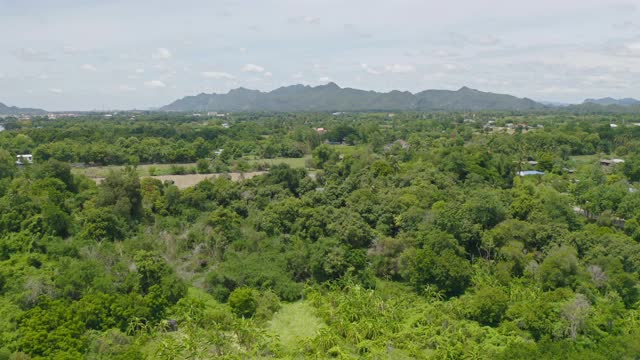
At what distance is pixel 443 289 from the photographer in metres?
21.2

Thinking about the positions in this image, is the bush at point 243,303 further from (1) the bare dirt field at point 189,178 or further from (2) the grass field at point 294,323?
(1) the bare dirt field at point 189,178

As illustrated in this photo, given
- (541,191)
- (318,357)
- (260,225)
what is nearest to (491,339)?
(318,357)

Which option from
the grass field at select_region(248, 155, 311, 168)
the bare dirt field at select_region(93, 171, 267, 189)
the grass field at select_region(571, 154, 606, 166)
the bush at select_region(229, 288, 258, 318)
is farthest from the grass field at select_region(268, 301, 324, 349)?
the grass field at select_region(571, 154, 606, 166)

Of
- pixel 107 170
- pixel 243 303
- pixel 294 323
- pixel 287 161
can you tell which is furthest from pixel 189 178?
pixel 294 323

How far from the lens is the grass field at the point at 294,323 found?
1802 centimetres

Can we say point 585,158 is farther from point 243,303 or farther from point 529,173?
point 243,303

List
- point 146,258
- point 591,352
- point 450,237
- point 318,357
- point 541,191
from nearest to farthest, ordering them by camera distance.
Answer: point 591,352 → point 318,357 → point 146,258 → point 450,237 → point 541,191

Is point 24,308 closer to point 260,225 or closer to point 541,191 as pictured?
point 260,225

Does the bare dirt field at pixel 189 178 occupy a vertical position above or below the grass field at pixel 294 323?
above

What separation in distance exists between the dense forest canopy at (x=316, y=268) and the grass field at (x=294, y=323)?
0.27ft

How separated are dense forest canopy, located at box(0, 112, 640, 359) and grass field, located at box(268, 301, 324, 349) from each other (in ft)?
0.27

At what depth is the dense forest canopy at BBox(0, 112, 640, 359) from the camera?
16922 millimetres

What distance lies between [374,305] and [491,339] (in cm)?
448

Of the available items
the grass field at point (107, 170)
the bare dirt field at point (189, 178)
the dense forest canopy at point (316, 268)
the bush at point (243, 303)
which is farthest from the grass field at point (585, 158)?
the bush at point (243, 303)
